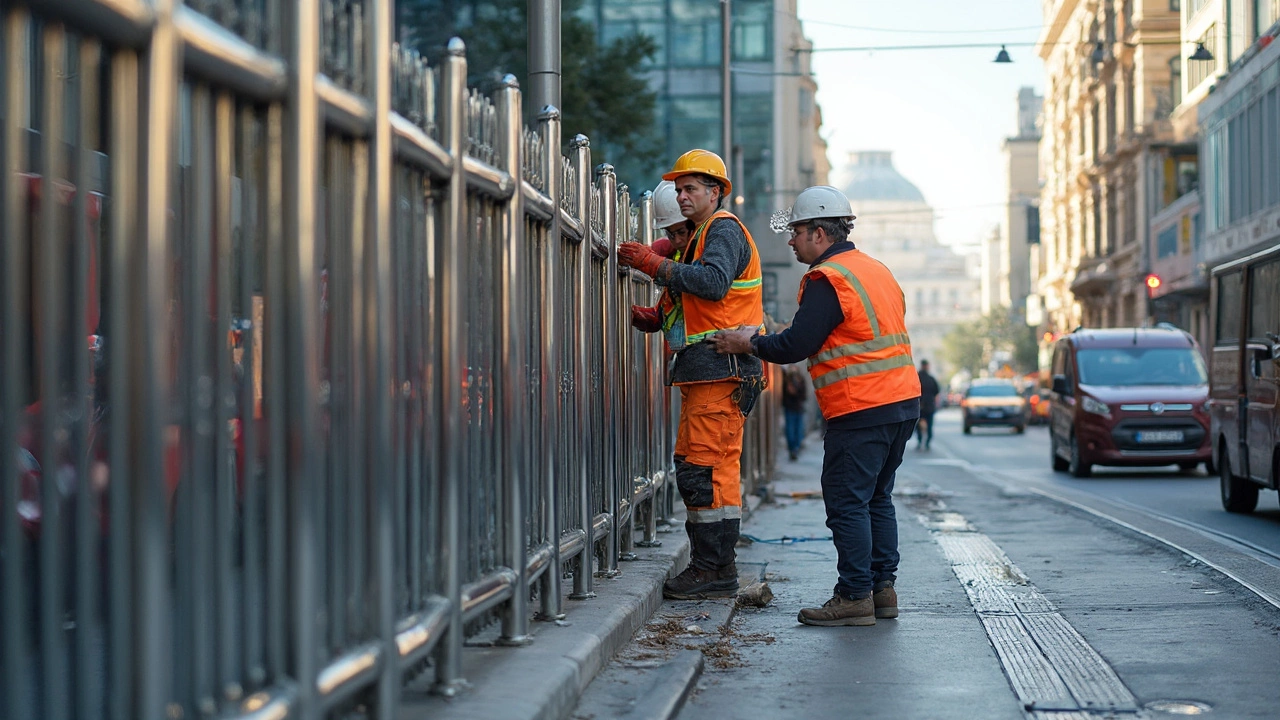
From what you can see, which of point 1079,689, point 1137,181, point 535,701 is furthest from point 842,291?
point 1137,181

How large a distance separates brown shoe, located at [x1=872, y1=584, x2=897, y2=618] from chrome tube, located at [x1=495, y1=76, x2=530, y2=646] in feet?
7.89

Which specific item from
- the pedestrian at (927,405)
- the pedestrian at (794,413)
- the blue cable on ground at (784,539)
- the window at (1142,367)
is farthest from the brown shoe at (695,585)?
the pedestrian at (927,405)

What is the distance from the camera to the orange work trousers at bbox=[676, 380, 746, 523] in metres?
7.29

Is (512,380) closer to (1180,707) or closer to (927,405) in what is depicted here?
(1180,707)

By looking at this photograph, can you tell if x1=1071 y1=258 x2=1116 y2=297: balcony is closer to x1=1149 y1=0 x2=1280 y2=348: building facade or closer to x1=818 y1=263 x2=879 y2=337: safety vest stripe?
x1=1149 y1=0 x2=1280 y2=348: building facade

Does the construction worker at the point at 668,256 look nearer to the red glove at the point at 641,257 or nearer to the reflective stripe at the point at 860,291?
the red glove at the point at 641,257

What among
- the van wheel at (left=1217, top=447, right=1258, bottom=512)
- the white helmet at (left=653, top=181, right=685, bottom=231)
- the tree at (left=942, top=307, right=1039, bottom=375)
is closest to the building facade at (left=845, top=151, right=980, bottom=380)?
the tree at (left=942, top=307, right=1039, bottom=375)

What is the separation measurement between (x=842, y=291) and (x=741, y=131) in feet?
Result: 134

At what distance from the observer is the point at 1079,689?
18.4 feet

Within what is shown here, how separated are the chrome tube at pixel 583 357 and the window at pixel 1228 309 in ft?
28.1

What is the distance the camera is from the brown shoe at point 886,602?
24.4ft

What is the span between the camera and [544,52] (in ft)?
26.4

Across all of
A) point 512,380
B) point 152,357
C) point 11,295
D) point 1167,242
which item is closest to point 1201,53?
point 1167,242

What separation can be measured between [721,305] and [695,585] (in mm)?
1278
